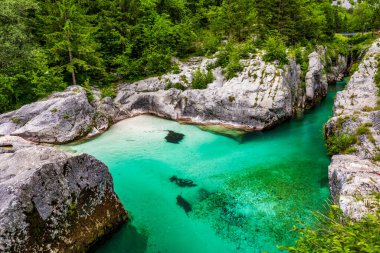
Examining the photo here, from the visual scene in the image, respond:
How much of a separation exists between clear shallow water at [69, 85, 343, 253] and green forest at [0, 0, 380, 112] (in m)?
8.99

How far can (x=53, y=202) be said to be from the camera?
29.2 feet

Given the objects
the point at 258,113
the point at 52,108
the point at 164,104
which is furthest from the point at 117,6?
the point at 258,113

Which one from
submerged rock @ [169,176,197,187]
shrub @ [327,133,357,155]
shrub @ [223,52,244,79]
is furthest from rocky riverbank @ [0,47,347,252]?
shrub @ [327,133,357,155]

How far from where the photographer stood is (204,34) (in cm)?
3678

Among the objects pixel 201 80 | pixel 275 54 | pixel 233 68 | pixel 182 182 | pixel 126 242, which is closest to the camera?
pixel 126 242

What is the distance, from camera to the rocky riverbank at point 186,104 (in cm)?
2020

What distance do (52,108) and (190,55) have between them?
19.1 m

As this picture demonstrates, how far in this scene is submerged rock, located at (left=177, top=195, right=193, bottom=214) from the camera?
12922 millimetres

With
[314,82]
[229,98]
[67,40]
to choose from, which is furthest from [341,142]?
[67,40]

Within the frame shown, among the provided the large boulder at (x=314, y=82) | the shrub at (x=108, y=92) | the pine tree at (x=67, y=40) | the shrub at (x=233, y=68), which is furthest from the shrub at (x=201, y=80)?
the large boulder at (x=314, y=82)

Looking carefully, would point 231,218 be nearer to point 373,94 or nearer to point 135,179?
point 135,179

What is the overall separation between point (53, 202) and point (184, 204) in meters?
6.59

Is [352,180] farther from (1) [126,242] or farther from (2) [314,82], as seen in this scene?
(2) [314,82]

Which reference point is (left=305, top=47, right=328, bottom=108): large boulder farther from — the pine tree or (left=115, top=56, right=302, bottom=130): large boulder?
the pine tree
